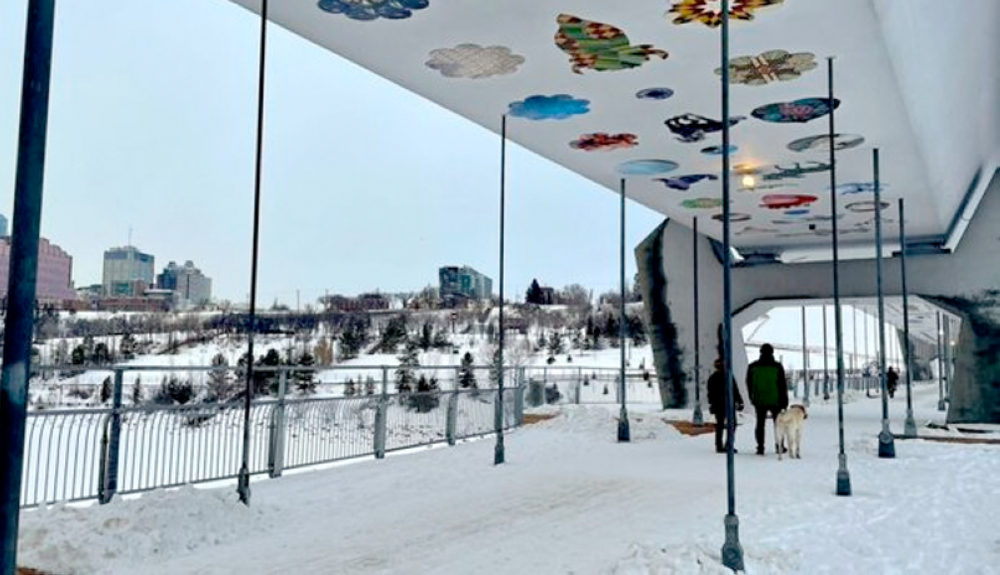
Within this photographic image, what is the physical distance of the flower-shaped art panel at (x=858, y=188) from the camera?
722 inches

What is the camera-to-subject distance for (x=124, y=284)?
80.3 feet

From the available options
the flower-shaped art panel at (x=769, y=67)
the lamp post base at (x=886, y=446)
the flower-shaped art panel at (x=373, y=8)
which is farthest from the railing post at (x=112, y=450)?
the lamp post base at (x=886, y=446)

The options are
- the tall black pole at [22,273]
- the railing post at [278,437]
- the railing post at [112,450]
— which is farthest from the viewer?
the railing post at [278,437]

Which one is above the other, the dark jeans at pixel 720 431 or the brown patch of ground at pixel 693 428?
the dark jeans at pixel 720 431

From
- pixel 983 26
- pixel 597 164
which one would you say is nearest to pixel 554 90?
pixel 597 164

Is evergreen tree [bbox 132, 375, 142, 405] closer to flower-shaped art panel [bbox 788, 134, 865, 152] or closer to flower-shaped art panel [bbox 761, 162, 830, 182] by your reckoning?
flower-shaped art panel [bbox 788, 134, 865, 152]

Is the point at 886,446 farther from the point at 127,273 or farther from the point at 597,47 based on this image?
the point at 127,273

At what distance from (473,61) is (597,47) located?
5.67ft

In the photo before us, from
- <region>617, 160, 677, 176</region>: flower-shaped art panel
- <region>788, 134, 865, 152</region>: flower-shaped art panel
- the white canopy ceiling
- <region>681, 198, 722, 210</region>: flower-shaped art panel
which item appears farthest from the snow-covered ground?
<region>681, 198, 722, 210</region>: flower-shaped art panel

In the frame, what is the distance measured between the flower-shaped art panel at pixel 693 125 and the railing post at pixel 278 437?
801 cm

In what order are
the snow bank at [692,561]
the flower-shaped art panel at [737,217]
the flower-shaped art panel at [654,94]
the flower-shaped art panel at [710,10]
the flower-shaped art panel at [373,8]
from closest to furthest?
the snow bank at [692,561], the flower-shaped art panel at [373,8], the flower-shaped art panel at [710,10], the flower-shaped art panel at [654,94], the flower-shaped art panel at [737,217]

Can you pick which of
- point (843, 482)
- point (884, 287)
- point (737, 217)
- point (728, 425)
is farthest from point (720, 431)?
point (884, 287)

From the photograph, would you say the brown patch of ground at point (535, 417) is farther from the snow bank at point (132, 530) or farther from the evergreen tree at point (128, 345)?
the evergreen tree at point (128, 345)

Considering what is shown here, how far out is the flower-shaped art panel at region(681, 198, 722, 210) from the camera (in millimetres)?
21047
